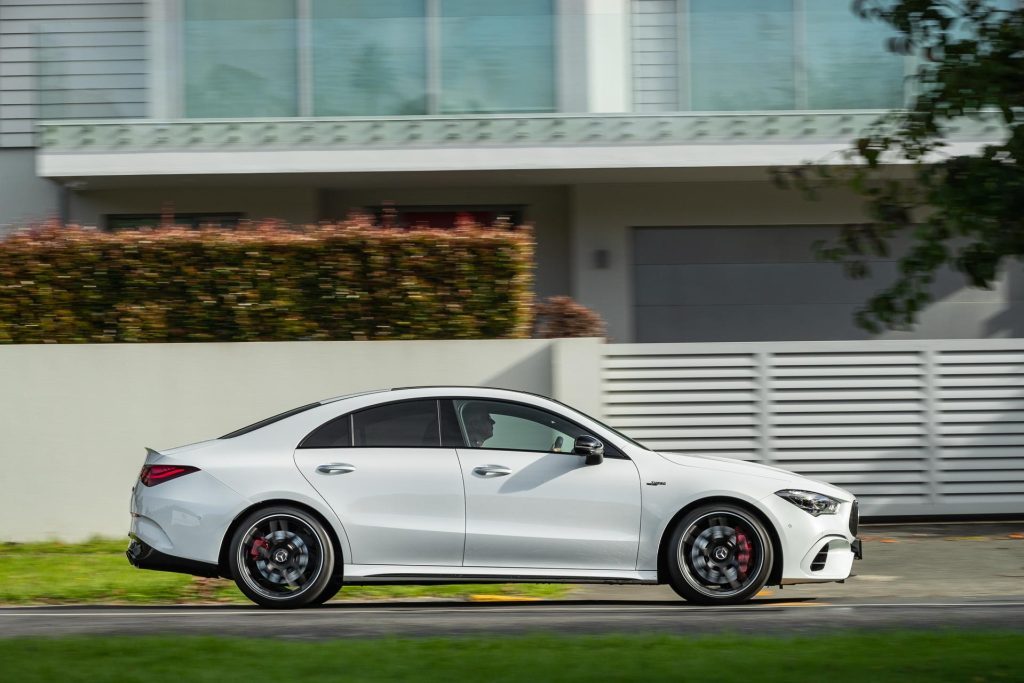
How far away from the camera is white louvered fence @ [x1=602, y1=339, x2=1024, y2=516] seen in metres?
13.8

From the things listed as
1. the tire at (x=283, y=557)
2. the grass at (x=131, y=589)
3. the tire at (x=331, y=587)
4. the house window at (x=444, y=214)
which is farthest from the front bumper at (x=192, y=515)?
the house window at (x=444, y=214)

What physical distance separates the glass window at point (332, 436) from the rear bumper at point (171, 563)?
1004 millimetres

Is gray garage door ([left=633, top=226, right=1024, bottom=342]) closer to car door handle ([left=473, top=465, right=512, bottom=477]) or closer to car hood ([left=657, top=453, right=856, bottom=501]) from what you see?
car hood ([left=657, top=453, right=856, bottom=501])

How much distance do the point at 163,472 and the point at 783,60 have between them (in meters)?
9.92

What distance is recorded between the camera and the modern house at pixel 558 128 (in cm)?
1645

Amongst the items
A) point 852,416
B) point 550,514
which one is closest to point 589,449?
point 550,514

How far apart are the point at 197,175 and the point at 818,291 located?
25.5 ft

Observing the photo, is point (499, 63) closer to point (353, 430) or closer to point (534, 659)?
point (353, 430)

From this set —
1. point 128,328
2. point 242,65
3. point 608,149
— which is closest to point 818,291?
point 608,149

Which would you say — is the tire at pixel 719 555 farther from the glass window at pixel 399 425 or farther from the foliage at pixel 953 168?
the foliage at pixel 953 168

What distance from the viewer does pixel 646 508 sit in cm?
954

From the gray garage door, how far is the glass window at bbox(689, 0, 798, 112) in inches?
79.3

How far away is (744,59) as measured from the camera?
16.7m

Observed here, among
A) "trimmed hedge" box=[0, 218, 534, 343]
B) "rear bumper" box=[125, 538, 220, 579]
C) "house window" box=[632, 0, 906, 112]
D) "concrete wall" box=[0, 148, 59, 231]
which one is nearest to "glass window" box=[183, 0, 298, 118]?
"concrete wall" box=[0, 148, 59, 231]
